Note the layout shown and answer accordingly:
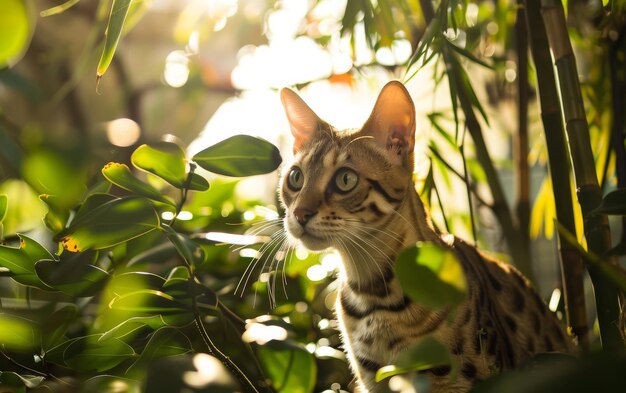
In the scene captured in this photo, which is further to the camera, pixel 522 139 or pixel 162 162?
pixel 522 139

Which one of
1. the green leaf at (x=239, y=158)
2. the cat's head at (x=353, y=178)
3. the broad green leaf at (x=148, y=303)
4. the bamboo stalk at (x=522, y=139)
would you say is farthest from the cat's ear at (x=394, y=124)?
the broad green leaf at (x=148, y=303)

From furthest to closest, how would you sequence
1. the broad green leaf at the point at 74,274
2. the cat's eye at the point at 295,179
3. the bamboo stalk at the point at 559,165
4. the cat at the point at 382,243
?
the cat's eye at the point at 295,179 < the cat at the point at 382,243 < the bamboo stalk at the point at 559,165 < the broad green leaf at the point at 74,274

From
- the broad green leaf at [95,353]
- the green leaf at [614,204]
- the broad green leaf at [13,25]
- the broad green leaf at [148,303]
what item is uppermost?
the broad green leaf at [13,25]

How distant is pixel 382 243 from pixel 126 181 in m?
0.43

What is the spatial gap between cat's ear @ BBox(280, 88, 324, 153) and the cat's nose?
19 centimetres

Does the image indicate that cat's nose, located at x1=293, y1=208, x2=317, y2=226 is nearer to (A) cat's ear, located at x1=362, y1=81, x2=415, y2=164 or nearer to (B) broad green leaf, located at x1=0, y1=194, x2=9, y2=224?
(A) cat's ear, located at x1=362, y1=81, x2=415, y2=164

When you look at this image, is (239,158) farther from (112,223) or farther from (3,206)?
(3,206)

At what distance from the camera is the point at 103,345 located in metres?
0.45

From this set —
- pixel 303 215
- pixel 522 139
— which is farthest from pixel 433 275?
pixel 522 139

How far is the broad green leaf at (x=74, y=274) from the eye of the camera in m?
0.44

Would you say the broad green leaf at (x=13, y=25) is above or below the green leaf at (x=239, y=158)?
above

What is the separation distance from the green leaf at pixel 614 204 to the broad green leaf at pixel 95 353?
35 centimetres

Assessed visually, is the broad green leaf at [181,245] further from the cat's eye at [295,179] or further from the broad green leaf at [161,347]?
the cat's eye at [295,179]

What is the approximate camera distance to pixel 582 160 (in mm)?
550
